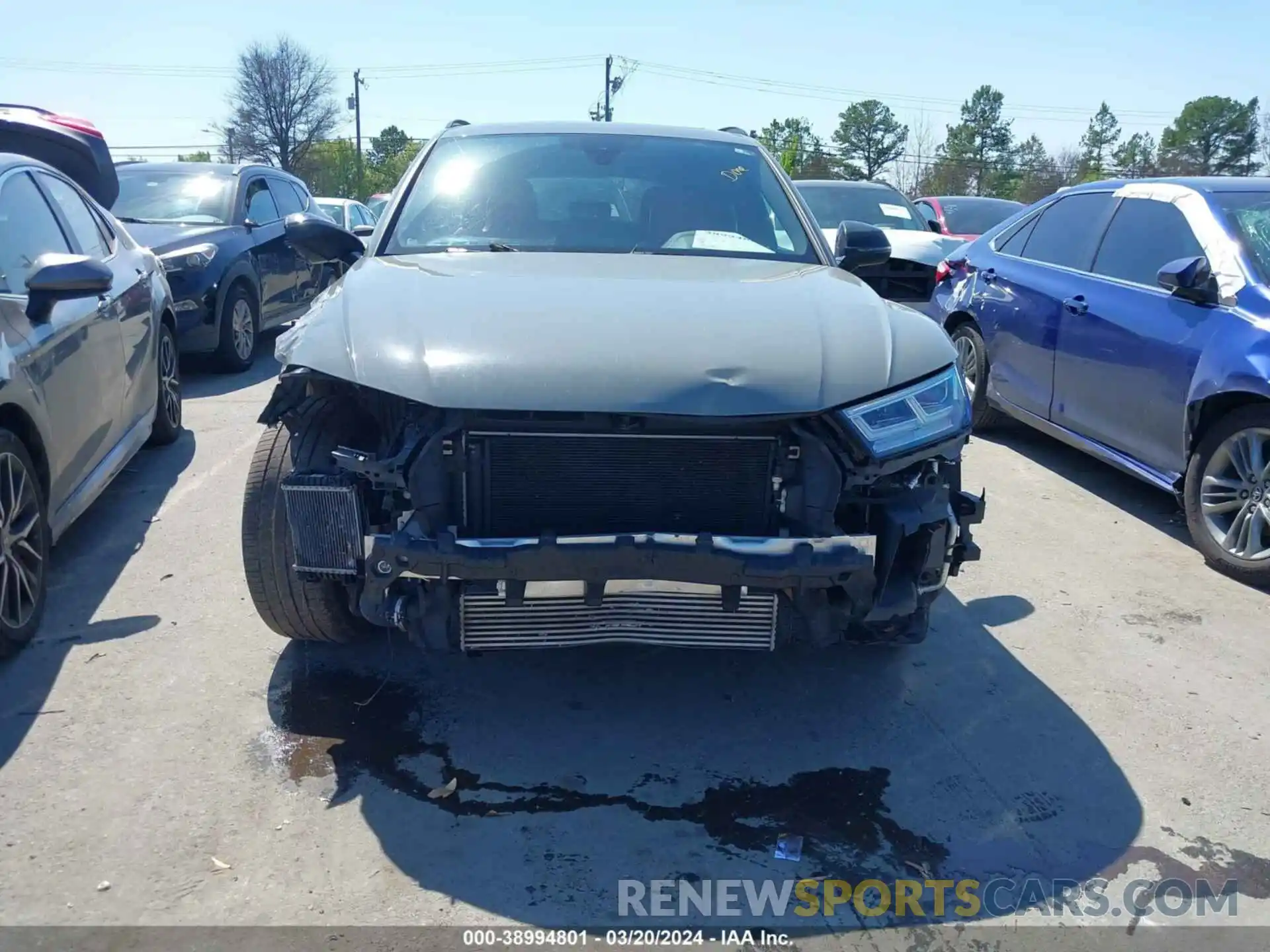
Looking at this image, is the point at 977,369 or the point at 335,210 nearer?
the point at 977,369

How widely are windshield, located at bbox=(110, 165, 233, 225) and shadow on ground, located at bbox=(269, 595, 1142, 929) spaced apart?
21.8 feet

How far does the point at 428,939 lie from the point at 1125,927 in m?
1.60

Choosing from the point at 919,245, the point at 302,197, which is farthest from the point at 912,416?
the point at 302,197

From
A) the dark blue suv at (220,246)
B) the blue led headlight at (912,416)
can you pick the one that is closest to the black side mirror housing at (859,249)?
the blue led headlight at (912,416)

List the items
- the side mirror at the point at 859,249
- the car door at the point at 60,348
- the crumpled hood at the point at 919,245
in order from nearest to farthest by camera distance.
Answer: the car door at the point at 60,348 < the side mirror at the point at 859,249 < the crumpled hood at the point at 919,245

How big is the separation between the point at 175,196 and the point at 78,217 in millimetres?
4549

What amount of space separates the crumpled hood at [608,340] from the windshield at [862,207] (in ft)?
26.9

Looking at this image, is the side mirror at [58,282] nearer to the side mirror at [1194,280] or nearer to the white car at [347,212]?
the side mirror at [1194,280]

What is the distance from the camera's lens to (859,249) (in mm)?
4105

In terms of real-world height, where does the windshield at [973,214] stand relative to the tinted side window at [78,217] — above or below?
above

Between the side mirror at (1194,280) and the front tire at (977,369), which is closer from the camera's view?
the side mirror at (1194,280)

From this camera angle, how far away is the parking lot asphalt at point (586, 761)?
2533mm

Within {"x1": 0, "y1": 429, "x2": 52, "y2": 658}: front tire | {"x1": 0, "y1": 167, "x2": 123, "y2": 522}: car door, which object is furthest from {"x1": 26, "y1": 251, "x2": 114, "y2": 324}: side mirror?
{"x1": 0, "y1": 429, "x2": 52, "y2": 658}: front tire

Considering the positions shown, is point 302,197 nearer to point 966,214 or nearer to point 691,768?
point 966,214
